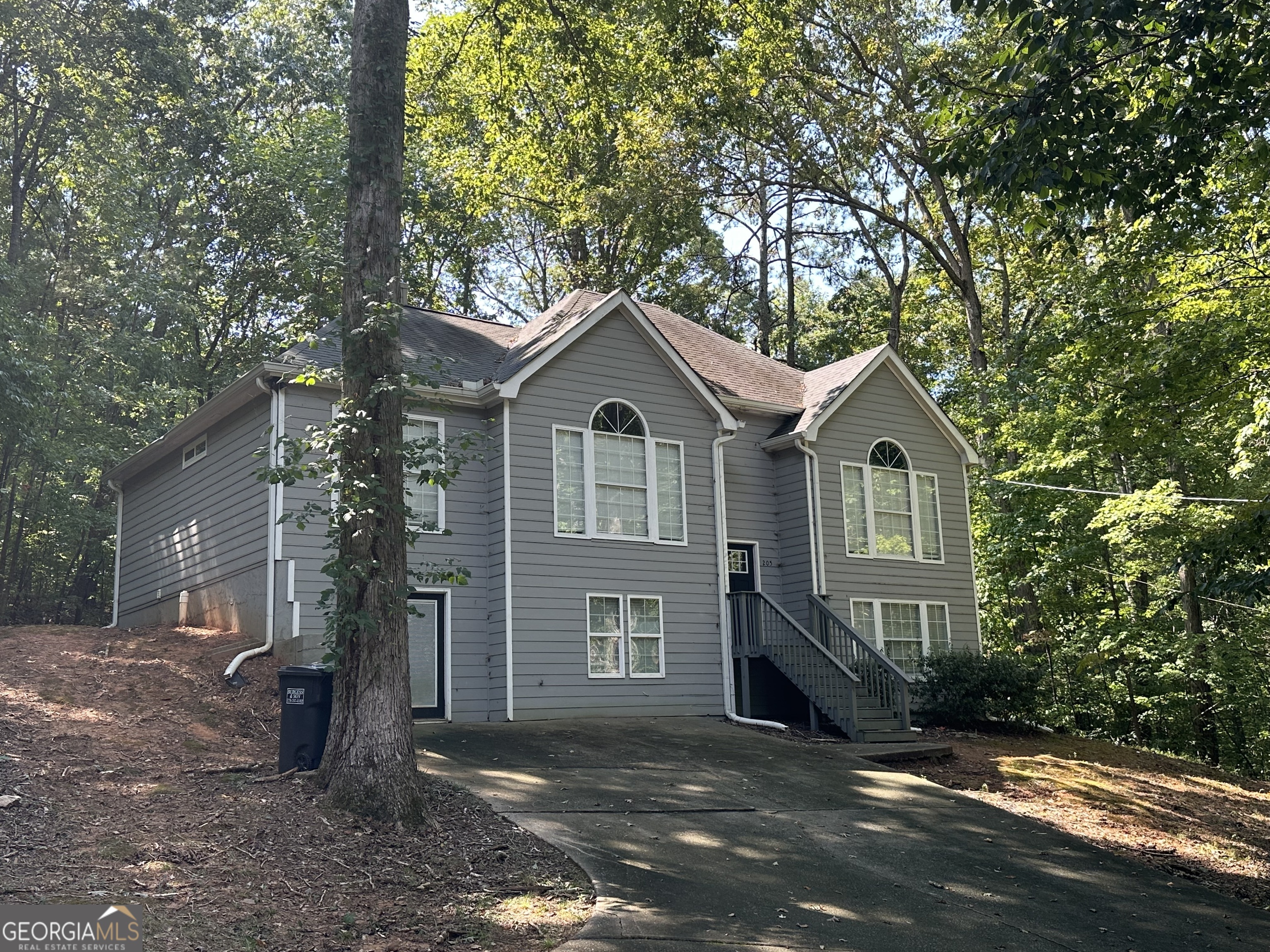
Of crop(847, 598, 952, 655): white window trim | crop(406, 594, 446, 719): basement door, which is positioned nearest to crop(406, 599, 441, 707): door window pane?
crop(406, 594, 446, 719): basement door

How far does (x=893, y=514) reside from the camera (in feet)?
62.3

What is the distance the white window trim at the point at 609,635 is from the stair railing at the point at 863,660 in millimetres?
3211

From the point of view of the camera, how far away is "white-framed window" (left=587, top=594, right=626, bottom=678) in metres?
15.2

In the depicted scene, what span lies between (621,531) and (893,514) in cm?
580

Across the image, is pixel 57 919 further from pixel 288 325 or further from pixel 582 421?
pixel 288 325

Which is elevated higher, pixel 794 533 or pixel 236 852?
pixel 794 533

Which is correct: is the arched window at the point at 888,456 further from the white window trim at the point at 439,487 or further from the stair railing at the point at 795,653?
the white window trim at the point at 439,487

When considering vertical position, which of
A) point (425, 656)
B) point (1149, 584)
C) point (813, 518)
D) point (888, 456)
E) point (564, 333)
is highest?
point (564, 333)

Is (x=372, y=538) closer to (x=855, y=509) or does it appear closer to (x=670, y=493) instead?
(x=670, y=493)

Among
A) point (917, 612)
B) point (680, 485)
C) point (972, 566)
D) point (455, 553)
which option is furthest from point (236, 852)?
point (972, 566)

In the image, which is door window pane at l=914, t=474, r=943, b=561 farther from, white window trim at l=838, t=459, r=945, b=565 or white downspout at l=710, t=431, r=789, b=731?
white downspout at l=710, t=431, r=789, b=731

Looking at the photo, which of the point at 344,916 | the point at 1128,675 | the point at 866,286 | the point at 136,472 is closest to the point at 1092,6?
the point at 344,916

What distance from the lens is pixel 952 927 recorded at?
7.38 metres

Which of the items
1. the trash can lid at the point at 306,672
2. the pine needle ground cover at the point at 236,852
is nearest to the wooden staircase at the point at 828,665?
the pine needle ground cover at the point at 236,852
